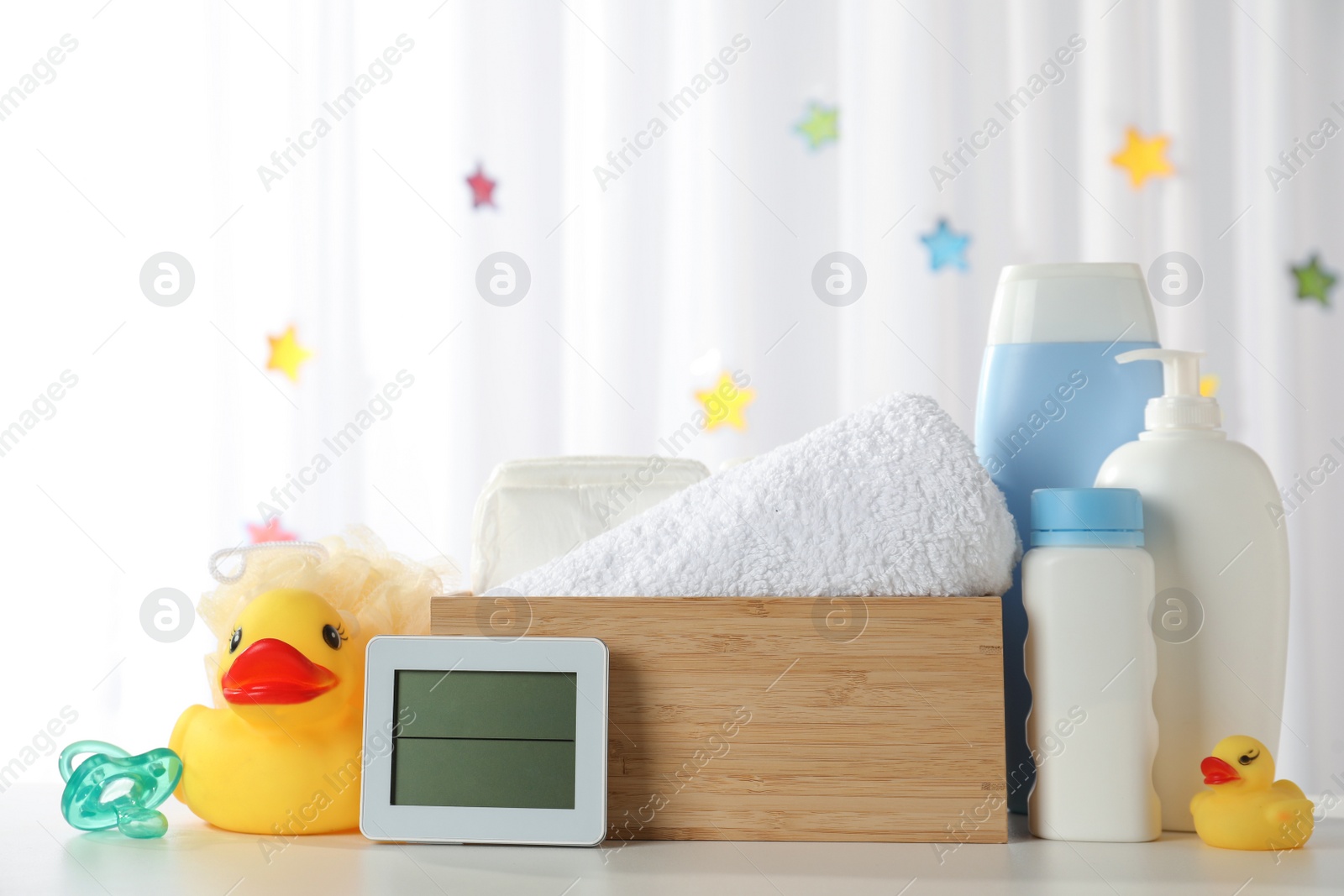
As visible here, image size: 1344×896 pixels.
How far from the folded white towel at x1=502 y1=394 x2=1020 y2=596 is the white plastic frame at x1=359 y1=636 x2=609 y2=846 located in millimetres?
52

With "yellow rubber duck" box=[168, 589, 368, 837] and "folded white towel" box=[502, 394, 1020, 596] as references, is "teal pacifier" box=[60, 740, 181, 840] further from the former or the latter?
"folded white towel" box=[502, 394, 1020, 596]

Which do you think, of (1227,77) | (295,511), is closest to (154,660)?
(295,511)

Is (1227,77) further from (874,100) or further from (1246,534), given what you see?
(1246,534)

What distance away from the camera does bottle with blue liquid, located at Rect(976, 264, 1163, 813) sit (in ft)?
2.11

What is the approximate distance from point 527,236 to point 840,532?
1.25 meters

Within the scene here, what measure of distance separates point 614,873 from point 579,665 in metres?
0.11

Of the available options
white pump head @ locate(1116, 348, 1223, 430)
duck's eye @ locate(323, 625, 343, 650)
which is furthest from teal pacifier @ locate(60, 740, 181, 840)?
white pump head @ locate(1116, 348, 1223, 430)

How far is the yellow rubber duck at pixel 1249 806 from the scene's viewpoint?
529 millimetres

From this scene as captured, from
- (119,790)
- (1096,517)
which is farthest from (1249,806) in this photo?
(119,790)

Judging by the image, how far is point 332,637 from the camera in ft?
1.94

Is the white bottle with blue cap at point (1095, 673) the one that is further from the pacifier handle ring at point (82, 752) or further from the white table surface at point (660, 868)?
the pacifier handle ring at point (82, 752)

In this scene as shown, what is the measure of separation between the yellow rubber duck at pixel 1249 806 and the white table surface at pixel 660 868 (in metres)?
0.01

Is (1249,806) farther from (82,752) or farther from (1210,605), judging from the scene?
(82,752)

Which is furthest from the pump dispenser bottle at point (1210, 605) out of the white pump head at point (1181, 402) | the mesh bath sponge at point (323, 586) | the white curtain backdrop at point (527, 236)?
the white curtain backdrop at point (527, 236)
